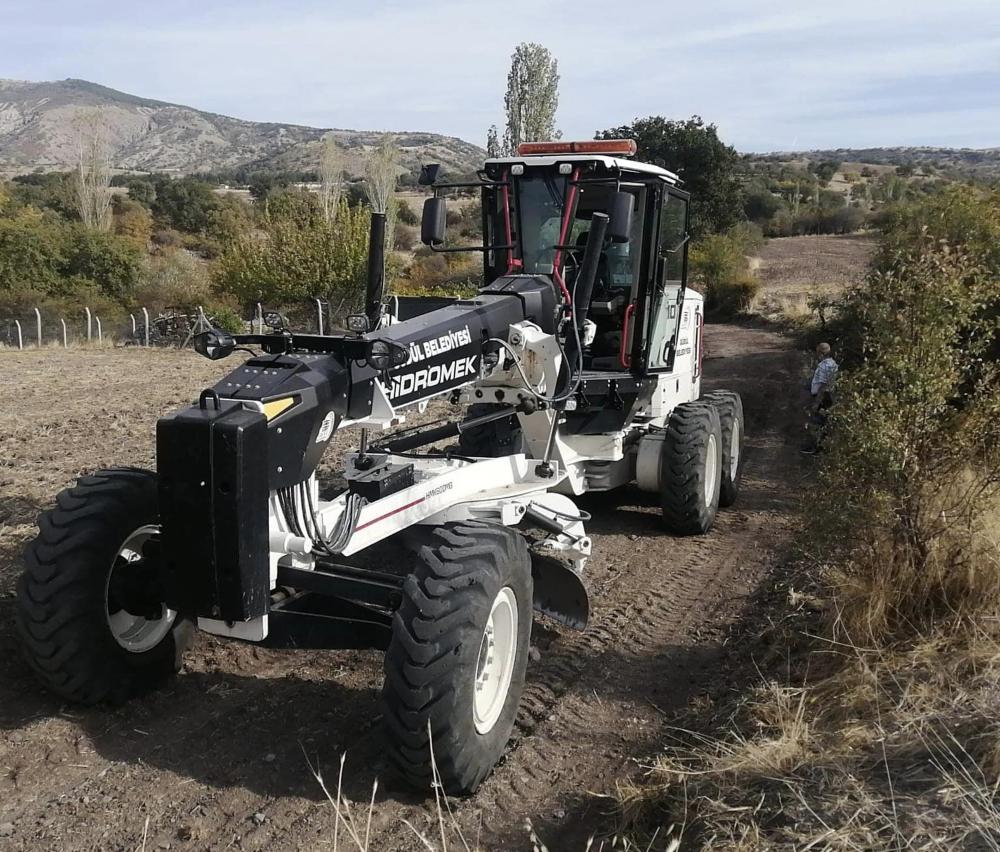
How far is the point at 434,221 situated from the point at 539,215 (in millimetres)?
868

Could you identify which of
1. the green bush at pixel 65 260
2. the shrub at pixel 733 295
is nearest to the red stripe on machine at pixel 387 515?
the shrub at pixel 733 295

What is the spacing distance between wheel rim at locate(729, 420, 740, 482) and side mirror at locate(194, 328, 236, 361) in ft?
17.6

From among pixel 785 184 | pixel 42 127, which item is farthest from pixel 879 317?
pixel 42 127

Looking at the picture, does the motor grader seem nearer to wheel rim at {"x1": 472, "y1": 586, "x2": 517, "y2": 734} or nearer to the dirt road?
wheel rim at {"x1": 472, "y1": 586, "x2": 517, "y2": 734}

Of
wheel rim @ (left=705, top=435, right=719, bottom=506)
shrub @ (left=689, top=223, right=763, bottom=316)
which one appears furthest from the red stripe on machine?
shrub @ (left=689, top=223, right=763, bottom=316)

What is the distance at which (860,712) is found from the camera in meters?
3.95

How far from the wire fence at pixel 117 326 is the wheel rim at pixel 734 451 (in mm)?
14749

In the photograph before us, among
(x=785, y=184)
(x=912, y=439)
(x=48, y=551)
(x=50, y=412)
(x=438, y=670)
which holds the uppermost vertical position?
(x=785, y=184)

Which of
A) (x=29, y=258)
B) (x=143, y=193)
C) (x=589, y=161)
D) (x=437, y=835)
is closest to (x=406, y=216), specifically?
(x=143, y=193)

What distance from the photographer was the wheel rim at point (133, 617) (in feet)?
13.2

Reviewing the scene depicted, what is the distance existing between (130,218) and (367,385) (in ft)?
159

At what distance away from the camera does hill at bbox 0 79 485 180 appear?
137 meters

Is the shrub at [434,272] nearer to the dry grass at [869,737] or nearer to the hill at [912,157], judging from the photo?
the dry grass at [869,737]

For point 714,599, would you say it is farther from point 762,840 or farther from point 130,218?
point 130,218
